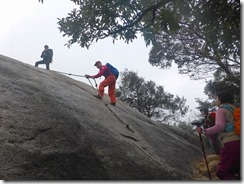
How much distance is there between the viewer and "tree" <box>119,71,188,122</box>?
27938 mm

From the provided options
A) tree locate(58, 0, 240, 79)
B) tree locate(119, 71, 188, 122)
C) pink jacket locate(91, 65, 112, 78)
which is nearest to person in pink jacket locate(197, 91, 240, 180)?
tree locate(58, 0, 240, 79)

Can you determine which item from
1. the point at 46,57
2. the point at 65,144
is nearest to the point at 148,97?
the point at 46,57

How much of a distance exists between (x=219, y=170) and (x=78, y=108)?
157 inches

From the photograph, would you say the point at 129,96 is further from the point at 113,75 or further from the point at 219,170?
the point at 219,170

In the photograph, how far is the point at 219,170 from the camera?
4297 millimetres

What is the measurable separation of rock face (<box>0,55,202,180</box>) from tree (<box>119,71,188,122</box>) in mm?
19438

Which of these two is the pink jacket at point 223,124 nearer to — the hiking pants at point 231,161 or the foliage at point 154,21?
the hiking pants at point 231,161

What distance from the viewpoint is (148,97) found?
94.4 ft

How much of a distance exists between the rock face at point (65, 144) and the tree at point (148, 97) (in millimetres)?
19438

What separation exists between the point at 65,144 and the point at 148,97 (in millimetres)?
24071

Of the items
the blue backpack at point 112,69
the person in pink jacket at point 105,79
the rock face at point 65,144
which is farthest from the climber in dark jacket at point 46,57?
the rock face at point 65,144

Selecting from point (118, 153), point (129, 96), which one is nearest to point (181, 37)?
point (129, 96)

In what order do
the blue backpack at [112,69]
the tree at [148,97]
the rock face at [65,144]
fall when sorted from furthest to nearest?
1. the tree at [148,97]
2. the blue backpack at [112,69]
3. the rock face at [65,144]

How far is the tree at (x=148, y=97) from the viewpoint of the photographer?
91.7 feet
